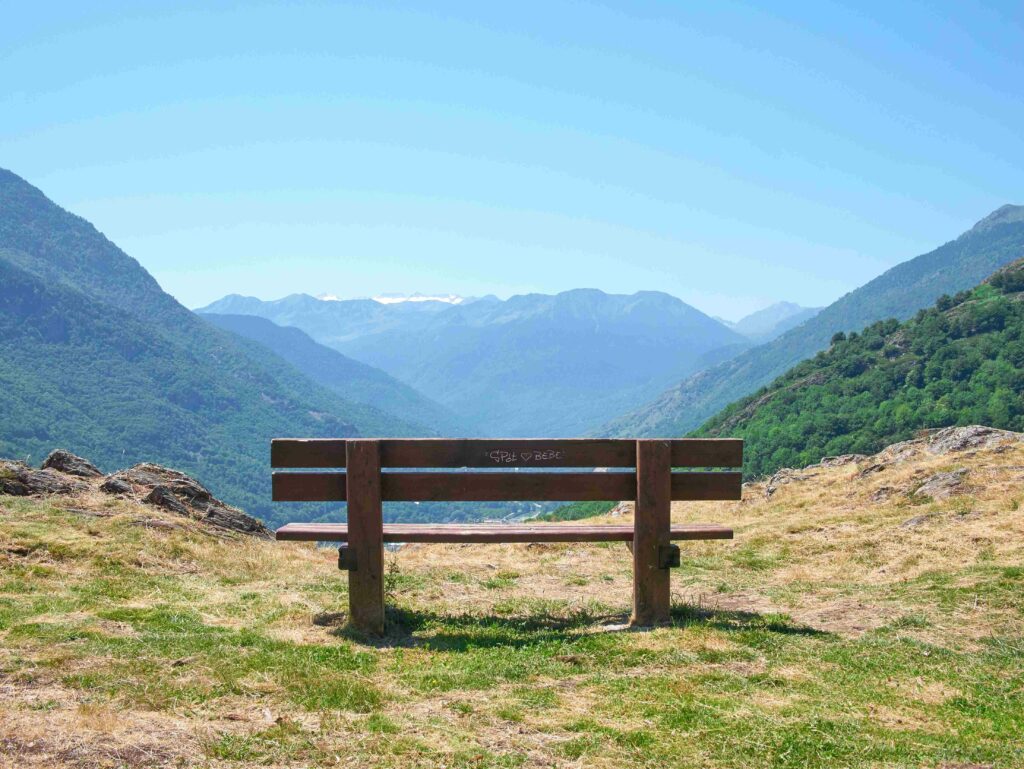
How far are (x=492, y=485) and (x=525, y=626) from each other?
1.23 metres

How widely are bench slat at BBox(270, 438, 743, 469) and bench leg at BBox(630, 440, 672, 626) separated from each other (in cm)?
17

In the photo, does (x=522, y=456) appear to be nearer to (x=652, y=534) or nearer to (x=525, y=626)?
(x=652, y=534)

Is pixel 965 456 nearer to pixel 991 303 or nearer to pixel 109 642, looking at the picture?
pixel 109 642

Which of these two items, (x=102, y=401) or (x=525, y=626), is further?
(x=102, y=401)

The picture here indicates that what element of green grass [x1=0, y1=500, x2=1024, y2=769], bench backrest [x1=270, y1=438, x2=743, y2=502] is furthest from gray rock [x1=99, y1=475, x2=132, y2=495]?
bench backrest [x1=270, y1=438, x2=743, y2=502]

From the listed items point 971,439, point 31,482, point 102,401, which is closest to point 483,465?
point 31,482

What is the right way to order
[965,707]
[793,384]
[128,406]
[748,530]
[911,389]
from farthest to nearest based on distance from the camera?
[128,406] → [793,384] → [911,389] → [748,530] → [965,707]

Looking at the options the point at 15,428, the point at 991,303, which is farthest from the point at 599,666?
the point at 15,428

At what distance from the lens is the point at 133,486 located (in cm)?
1274

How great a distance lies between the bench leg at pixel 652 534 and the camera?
7.00 meters

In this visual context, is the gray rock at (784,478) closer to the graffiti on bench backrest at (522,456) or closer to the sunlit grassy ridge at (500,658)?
the sunlit grassy ridge at (500,658)

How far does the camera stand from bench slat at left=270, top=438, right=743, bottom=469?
6.78 m

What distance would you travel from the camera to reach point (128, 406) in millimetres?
157875

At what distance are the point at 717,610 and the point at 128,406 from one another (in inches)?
6603
